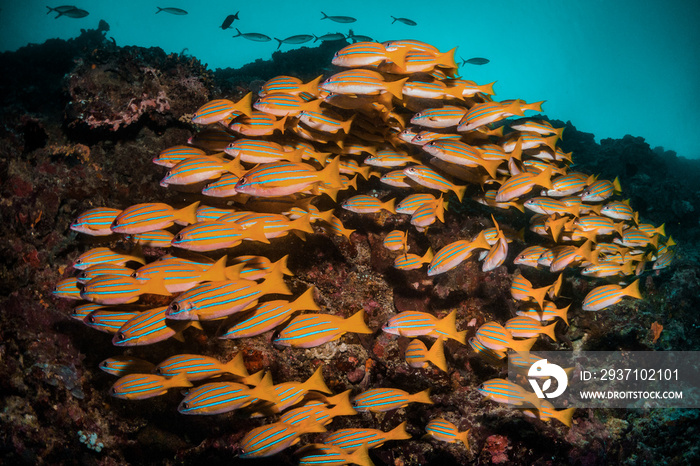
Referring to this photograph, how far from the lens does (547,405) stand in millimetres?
3896

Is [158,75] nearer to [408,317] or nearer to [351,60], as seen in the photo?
[351,60]

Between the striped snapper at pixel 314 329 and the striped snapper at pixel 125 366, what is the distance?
143 cm

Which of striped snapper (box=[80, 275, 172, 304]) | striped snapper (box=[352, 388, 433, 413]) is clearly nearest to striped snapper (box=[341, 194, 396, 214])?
striped snapper (box=[352, 388, 433, 413])

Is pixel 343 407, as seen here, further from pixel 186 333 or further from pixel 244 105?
pixel 244 105

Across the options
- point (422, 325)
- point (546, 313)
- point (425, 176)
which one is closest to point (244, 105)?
point (425, 176)

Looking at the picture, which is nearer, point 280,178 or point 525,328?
point 280,178

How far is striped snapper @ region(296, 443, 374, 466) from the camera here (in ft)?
10.7

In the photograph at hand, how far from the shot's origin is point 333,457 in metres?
3.27

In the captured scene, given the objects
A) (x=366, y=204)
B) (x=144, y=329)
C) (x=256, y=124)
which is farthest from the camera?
(x=366, y=204)

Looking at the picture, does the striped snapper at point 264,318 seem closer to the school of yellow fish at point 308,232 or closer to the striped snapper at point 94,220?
the school of yellow fish at point 308,232

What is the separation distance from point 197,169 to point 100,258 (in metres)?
1.44

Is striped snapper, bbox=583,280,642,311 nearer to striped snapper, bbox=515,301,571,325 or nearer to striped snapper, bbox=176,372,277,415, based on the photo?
striped snapper, bbox=515,301,571,325

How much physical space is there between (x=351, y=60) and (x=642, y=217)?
13278mm

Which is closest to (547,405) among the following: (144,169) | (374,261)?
(374,261)
